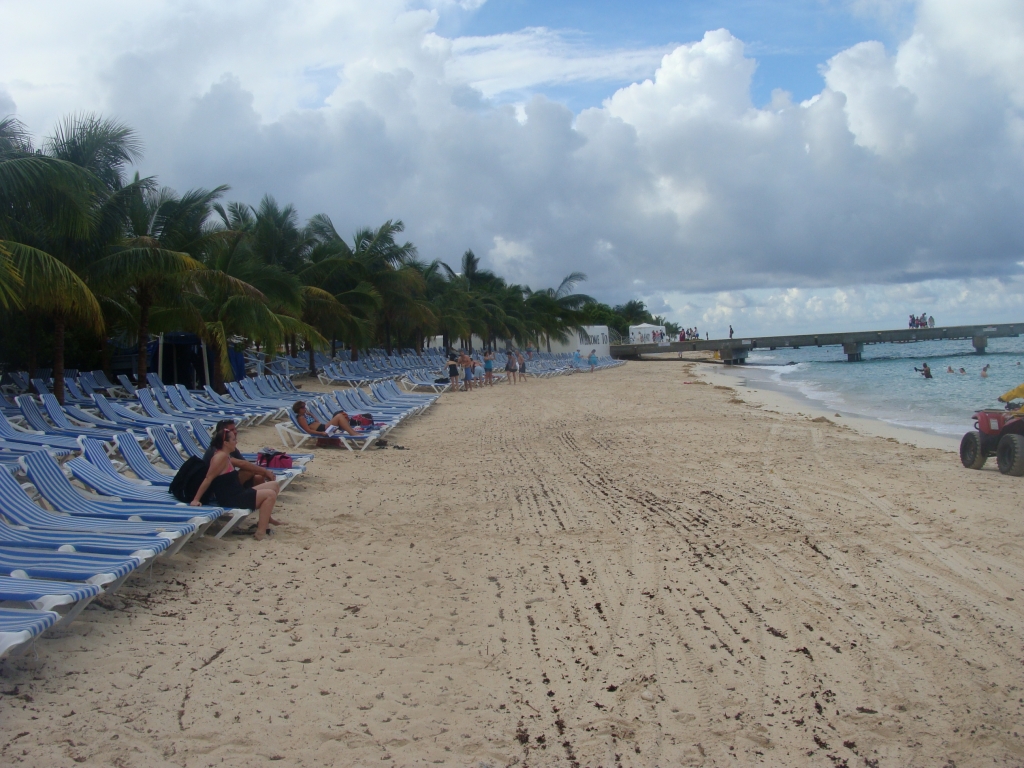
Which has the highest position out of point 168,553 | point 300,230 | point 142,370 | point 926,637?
point 300,230

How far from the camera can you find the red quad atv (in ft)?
25.1

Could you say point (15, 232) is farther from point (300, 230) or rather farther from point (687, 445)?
point (300, 230)

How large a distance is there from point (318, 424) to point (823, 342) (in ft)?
190

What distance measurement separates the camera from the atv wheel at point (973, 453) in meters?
8.18

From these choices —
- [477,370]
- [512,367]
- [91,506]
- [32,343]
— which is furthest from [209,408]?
[477,370]

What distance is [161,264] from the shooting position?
11562mm

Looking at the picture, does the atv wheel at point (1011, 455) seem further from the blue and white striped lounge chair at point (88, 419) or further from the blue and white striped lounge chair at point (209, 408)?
the blue and white striped lounge chair at point (88, 419)

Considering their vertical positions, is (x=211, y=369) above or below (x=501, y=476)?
above

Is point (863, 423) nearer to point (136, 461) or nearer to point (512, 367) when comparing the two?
point (136, 461)

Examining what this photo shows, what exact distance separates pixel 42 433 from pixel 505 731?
7691 millimetres

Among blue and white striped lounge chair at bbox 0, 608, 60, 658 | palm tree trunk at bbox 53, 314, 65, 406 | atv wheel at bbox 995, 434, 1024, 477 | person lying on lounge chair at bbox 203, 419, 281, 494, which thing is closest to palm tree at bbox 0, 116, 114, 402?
palm tree trunk at bbox 53, 314, 65, 406

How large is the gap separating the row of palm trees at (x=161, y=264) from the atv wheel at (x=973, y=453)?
9460 mm

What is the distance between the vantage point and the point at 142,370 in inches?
532

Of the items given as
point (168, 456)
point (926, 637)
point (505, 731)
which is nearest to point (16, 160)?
point (168, 456)
